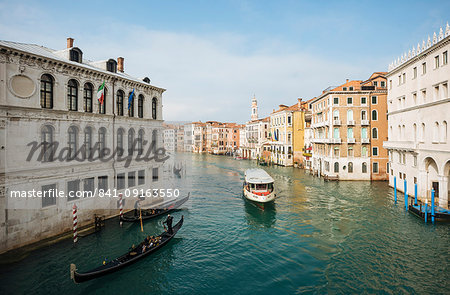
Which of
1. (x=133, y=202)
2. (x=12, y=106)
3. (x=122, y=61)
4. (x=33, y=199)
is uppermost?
(x=122, y=61)

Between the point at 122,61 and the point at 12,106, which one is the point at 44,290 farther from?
the point at 122,61

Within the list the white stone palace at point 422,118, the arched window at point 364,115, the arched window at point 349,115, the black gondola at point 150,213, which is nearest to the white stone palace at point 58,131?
the black gondola at point 150,213

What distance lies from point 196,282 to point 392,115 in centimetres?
2707

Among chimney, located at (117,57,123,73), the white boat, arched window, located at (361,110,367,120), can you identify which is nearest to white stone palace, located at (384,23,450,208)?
arched window, located at (361,110,367,120)

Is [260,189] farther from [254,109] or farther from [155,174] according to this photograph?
[254,109]

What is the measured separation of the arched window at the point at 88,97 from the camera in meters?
17.2

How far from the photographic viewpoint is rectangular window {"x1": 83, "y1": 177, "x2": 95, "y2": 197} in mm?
16922

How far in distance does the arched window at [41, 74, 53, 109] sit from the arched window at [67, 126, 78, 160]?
180 cm

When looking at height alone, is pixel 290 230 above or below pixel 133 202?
below

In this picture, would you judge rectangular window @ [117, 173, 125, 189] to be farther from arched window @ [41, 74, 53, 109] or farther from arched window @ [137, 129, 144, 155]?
arched window @ [41, 74, 53, 109]

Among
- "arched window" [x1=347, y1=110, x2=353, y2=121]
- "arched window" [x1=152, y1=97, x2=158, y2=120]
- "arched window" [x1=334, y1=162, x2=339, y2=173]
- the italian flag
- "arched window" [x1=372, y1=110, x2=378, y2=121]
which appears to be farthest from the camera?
"arched window" [x1=334, y1=162, x2=339, y2=173]

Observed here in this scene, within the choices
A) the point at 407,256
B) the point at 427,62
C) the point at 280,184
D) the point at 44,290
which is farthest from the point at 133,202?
the point at 427,62

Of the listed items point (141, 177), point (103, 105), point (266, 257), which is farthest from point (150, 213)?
point (266, 257)

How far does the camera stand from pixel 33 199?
13953mm
